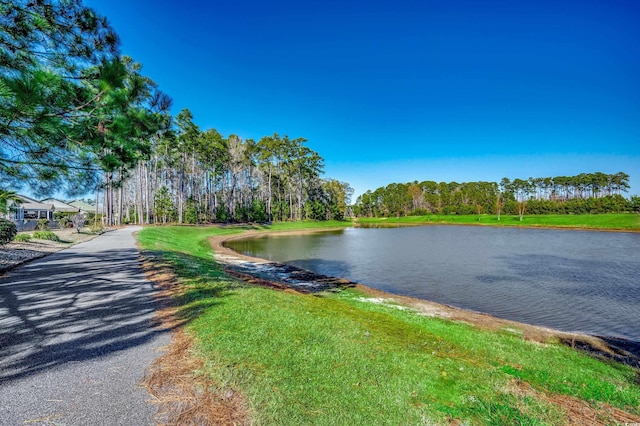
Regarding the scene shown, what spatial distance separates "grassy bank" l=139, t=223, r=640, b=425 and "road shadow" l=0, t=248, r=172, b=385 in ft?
2.67

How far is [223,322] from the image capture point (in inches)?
174

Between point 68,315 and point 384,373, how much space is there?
4.80 metres

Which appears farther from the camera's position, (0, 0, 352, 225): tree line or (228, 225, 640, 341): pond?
(228, 225, 640, 341): pond

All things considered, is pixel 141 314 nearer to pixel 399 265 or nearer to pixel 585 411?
pixel 585 411

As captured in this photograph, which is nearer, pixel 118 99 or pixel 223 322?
pixel 223 322

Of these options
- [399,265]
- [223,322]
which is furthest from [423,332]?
[399,265]

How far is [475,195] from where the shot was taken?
9244 cm

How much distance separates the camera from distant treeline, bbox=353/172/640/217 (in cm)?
8631

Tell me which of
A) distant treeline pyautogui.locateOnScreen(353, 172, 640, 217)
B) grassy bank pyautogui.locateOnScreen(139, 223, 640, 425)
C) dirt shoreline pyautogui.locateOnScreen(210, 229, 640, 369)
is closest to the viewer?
grassy bank pyautogui.locateOnScreen(139, 223, 640, 425)

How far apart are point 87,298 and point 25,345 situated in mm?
2091

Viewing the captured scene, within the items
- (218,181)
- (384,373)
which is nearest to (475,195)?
(218,181)

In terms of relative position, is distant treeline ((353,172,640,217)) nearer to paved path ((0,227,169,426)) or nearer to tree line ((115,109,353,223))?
tree line ((115,109,353,223))

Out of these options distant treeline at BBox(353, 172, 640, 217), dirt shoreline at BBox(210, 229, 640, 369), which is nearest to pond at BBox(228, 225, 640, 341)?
dirt shoreline at BBox(210, 229, 640, 369)

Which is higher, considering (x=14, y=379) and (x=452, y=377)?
(x=14, y=379)
